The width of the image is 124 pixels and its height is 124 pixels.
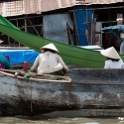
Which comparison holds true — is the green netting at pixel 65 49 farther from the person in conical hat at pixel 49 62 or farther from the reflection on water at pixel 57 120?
the reflection on water at pixel 57 120

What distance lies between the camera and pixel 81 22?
17.3 metres

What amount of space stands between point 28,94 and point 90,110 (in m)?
1.16

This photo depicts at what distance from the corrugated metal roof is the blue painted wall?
0.28 meters

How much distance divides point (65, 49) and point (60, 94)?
2702 mm

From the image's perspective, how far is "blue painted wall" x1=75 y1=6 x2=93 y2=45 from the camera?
1714cm

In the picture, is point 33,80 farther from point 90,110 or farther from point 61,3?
point 61,3

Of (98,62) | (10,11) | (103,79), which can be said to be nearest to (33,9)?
(10,11)

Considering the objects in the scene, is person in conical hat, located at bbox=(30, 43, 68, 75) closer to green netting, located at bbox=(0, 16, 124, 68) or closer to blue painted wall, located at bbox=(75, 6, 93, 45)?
green netting, located at bbox=(0, 16, 124, 68)

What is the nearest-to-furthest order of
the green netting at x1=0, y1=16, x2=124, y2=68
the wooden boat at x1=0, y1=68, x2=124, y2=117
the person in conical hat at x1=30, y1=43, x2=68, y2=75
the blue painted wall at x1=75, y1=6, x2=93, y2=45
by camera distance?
the wooden boat at x1=0, y1=68, x2=124, y2=117 → the person in conical hat at x1=30, y1=43, x2=68, y2=75 → the green netting at x1=0, y1=16, x2=124, y2=68 → the blue painted wall at x1=75, y1=6, x2=93, y2=45

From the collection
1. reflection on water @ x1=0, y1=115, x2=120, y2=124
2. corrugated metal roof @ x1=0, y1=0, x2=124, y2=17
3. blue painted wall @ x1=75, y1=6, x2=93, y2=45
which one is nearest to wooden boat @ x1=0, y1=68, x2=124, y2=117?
reflection on water @ x1=0, y1=115, x2=120, y2=124

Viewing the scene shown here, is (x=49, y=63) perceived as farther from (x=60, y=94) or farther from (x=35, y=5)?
(x=35, y=5)

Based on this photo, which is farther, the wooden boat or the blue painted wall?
the blue painted wall

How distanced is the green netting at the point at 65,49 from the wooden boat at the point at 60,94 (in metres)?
2.27

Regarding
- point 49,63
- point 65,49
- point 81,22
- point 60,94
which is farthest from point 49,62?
point 81,22
